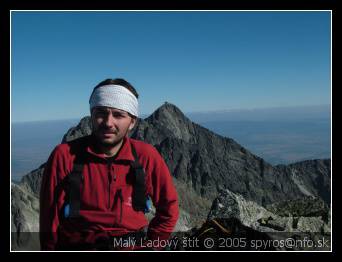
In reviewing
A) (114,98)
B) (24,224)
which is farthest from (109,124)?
(24,224)

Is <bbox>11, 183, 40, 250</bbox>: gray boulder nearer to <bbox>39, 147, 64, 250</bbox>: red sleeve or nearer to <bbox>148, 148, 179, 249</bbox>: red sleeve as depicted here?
<bbox>39, 147, 64, 250</bbox>: red sleeve

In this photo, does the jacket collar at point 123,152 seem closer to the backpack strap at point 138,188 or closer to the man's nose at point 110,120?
the backpack strap at point 138,188

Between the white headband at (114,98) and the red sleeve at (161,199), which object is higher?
the white headband at (114,98)

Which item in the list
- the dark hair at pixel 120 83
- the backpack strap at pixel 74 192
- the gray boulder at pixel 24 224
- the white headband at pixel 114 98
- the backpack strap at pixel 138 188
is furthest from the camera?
the gray boulder at pixel 24 224

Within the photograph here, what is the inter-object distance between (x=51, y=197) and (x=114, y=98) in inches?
69.3

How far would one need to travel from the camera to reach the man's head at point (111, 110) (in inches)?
250

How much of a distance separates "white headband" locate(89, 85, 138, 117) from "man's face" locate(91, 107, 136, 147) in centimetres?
8

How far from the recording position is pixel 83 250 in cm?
634

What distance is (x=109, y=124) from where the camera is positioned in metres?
6.34

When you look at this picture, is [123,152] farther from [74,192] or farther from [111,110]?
[74,192]

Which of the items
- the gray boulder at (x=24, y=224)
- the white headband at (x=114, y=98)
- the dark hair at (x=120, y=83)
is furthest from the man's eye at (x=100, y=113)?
the gray boulder at (x=24, y=224)

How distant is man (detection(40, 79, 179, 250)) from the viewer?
6.22 meters

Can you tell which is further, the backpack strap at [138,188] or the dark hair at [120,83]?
the dark hair at [120,83]

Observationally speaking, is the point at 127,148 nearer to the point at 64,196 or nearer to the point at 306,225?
the point at 64,196
